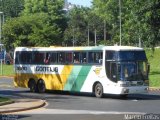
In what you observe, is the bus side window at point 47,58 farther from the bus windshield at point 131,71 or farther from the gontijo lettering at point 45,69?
the bus windshield at point 131,71

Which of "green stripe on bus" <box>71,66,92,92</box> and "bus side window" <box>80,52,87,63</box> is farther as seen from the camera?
"bus side window" <box>80,52,87,63</box>

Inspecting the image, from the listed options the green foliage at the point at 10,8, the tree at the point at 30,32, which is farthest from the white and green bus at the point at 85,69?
the green foliage at the point at 10,8

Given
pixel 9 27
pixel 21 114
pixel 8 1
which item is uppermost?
pixel 8 1

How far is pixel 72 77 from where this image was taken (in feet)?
105

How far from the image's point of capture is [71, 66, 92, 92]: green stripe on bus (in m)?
30.7

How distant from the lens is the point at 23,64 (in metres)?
35.2

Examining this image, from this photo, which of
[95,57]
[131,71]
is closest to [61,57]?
[95,57]

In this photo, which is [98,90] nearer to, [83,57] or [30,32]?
[83,57]

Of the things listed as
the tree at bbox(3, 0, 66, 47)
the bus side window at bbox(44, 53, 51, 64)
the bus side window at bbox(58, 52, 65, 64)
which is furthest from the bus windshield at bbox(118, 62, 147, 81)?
the tree at bbox(3, 0, 66, 47)

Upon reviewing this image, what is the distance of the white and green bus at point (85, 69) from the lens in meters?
28.8

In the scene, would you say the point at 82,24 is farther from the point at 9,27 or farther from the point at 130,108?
the point at 130,108

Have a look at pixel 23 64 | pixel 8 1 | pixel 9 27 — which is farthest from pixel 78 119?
pixel 8 1

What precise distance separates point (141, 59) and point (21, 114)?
10864mm

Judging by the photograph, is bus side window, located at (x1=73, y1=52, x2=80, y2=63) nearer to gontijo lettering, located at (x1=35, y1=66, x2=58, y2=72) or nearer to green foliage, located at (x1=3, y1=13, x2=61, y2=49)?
gontijo lettering, located at (x1=35, y1=66, x2=58, y2=72)
